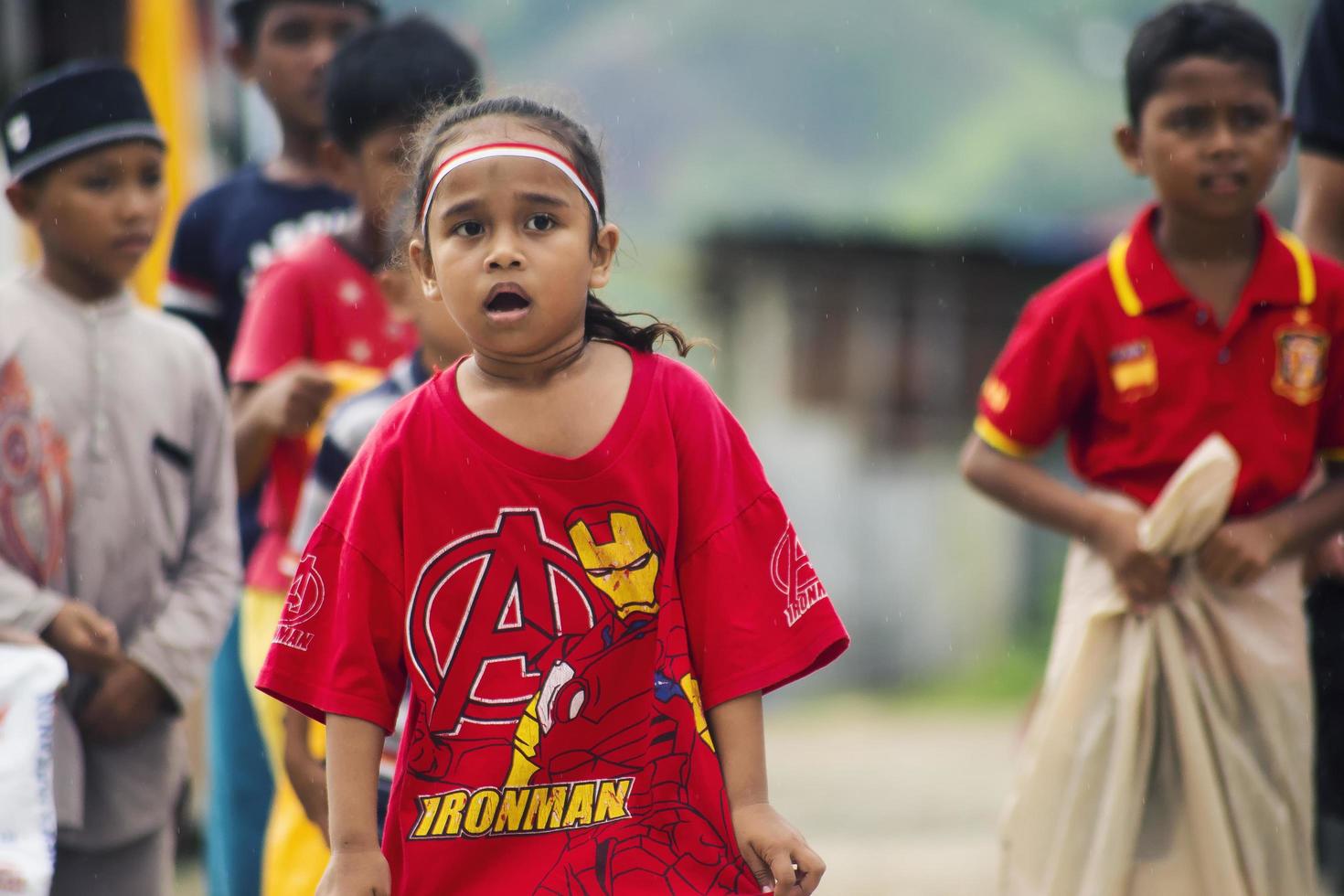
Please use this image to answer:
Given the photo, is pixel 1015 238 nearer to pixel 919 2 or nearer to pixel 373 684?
pixel 373 684

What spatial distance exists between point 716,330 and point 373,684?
537 inches

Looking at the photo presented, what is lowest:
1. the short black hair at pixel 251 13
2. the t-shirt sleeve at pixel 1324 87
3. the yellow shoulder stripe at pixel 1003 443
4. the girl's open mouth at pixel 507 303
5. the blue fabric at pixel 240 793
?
the blue fabric at pixel 240 793

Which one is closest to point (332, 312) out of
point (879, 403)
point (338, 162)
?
point (338, 162)

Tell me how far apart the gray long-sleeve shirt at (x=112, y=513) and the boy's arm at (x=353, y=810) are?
132 cm

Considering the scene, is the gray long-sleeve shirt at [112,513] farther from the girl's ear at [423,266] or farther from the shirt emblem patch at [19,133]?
the girl's ear at [423,266]

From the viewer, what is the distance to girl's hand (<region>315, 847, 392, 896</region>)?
260 cm

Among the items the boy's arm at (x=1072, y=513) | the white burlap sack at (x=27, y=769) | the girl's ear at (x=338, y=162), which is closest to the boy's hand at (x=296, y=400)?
the girl's ear at (x=338, y=162)

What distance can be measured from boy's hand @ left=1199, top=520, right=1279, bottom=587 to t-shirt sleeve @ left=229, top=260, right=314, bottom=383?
85.5 inches

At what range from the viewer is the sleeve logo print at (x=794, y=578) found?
9.19ft

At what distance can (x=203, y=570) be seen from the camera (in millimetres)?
4125

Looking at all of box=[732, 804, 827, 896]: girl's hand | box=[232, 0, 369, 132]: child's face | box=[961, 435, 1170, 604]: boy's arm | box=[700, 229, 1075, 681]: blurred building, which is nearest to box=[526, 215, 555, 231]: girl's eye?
box=[732, 804, 827, 896]: girl's hand

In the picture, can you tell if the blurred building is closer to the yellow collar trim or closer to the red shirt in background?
the red shirt in background

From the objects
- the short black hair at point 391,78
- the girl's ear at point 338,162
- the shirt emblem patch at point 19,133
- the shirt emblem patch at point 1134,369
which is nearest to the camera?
the shirt emblem patch at point 1134,369

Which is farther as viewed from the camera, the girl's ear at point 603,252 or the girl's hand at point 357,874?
the girl's ear at point 603,252
